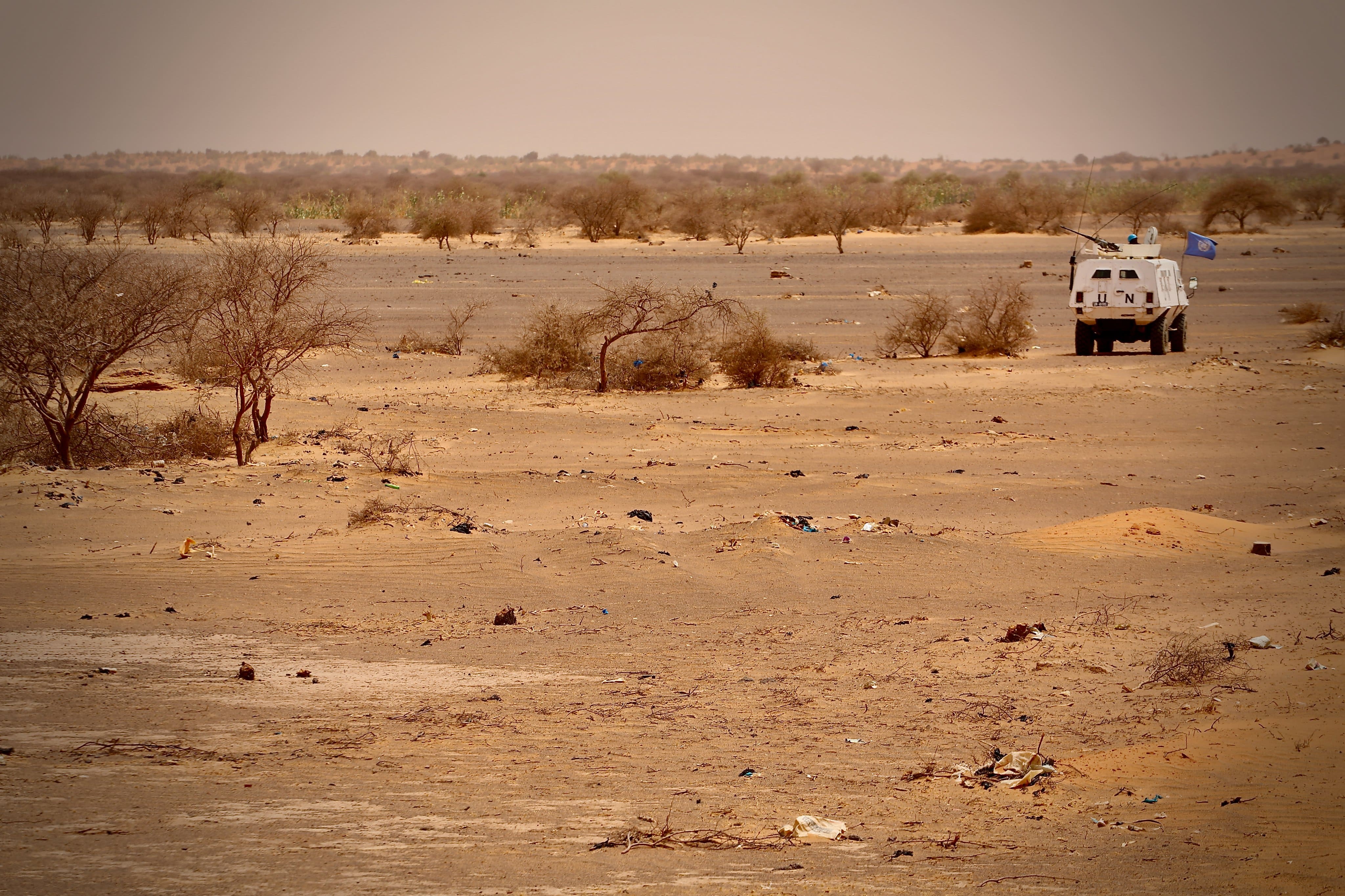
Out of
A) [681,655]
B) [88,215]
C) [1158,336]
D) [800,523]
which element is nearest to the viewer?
[681,655]

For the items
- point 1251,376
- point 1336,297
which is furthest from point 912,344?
point 1336,297

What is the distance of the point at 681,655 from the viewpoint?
842cm

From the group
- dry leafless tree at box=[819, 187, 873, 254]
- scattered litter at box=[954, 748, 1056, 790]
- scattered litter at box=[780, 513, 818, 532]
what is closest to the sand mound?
scattered litter at box=[780, 513, 818, 532]

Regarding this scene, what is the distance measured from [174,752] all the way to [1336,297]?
3563 cm

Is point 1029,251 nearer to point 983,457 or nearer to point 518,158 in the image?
point 983,457

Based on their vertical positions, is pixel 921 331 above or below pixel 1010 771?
above

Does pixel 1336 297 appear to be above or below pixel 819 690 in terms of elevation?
above

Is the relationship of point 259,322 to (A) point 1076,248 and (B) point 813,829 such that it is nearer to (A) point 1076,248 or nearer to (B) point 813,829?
(B) point 813,829

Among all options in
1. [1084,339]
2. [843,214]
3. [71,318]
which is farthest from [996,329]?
[843,214]

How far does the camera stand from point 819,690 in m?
7.59

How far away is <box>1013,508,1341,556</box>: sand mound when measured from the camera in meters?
11.1

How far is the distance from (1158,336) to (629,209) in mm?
35203

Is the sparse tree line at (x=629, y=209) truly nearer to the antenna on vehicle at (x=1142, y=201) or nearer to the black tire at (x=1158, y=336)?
the antenna on vehicle at (x=1142, y=201)

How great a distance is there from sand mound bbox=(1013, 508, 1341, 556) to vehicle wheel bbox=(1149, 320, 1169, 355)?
496 inches
